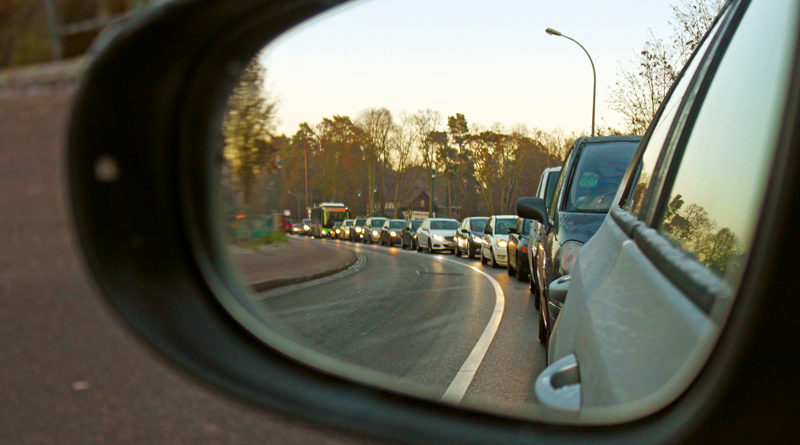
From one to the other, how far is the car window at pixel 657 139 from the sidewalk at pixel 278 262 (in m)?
1.01

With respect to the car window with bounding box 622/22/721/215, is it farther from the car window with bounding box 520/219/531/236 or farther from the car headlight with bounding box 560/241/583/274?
the car window with bounding box 520/219/531/236

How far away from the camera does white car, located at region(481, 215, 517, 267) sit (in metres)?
18.8

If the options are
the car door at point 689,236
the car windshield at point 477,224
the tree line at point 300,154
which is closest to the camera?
the car door at point 689,236

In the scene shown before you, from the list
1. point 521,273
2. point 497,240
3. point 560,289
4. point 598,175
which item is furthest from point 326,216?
point 497,240

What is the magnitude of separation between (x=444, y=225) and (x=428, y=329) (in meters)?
22.3

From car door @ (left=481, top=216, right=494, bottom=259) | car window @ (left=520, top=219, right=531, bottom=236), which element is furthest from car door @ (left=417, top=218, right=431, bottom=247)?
car window @ (left=520, top=219, right=531, bottom=236)

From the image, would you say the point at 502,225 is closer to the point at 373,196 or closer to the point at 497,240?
the point at 497,240

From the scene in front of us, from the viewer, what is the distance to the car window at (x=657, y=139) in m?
2.57

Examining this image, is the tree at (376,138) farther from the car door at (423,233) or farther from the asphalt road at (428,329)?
the car door at (423,233)

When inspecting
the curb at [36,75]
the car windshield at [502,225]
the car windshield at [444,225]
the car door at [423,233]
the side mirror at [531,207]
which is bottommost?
the car door at [423,233]

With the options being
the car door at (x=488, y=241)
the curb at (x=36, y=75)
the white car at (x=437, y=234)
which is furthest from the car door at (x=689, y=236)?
the white car at (x=437, y=234)

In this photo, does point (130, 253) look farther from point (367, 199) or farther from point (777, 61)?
point (777, 61)

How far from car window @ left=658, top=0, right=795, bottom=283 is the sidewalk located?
88cm

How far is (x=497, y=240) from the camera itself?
1897 centimetres
